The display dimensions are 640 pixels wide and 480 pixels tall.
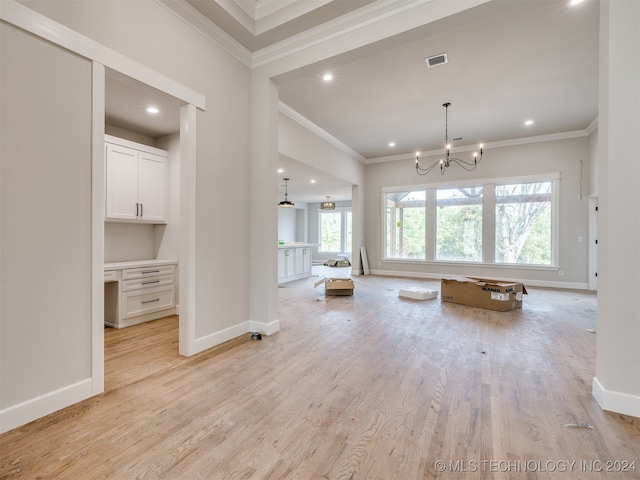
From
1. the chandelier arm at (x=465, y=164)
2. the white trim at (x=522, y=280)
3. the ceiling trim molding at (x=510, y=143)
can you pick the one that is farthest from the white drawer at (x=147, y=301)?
the chandelier arm at (x=465, y=164)

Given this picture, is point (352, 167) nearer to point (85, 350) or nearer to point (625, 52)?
point (625, 52)

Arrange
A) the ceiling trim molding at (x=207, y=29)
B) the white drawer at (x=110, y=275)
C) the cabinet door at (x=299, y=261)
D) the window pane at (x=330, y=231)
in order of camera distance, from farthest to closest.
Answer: the window pane at (x=330, y=231)
the cabinet door at (x=299, y=261)
the white drawer at (x=110, y=275)
the ceiling trim molding at (x=207, y=29)

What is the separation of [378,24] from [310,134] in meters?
3.55

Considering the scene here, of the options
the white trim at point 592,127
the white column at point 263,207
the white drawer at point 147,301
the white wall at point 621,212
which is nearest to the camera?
the white wall at point 621,212

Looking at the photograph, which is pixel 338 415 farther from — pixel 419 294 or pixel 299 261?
pixel 299 261

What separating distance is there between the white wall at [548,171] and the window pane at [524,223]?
256mm

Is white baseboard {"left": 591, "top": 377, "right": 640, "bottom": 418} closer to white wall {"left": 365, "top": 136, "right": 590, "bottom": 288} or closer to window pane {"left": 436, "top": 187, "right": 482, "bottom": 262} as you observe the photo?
white wall {"left": 365, "top": 136, "right": 590, "bottom": 288}

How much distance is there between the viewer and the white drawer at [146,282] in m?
3.79

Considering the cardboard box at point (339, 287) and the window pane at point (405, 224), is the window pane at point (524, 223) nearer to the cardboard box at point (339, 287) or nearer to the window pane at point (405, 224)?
the window pane at point (405, 224)

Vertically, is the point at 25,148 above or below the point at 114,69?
below

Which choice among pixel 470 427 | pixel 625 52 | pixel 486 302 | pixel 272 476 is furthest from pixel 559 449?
pixel 486 302

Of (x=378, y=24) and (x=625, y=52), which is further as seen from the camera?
(x=378, y=24)

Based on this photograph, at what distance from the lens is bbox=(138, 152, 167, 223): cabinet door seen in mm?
4215

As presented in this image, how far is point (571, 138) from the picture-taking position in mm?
6418
